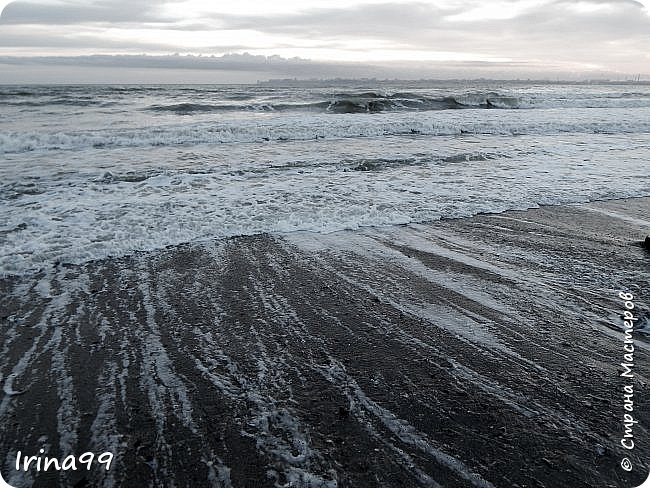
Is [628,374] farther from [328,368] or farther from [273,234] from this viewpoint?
[273,234]

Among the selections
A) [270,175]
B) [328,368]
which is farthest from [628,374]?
[270,175]

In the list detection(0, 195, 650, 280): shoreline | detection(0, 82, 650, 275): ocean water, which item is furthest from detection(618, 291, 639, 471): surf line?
detection(0, 82, 650, 275): ocean water

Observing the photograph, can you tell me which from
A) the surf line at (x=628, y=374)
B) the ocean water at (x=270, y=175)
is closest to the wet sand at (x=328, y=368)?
the surf line at (x=628, y=374)

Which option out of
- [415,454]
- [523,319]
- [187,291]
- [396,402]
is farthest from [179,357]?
[523,319]

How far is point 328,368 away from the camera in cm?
319

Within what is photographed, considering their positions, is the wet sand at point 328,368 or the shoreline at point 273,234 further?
the shoreline at point 273,234

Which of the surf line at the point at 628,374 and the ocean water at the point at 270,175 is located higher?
the ocean water at the point at 270,175

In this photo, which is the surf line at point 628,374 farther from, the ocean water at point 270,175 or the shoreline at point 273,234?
the ocean water at point 270,175

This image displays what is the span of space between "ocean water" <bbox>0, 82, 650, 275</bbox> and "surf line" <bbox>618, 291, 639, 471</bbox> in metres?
3.15

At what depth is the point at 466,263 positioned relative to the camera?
201 inches

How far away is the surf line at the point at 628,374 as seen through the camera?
2520mm

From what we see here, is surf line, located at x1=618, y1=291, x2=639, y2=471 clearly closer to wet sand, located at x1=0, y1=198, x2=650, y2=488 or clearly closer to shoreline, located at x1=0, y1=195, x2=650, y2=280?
wet sand, located at x1=0, y1=198, x2=650, y2=488

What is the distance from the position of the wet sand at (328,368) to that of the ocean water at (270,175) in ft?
4.13

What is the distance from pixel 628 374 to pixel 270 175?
8.02 m
